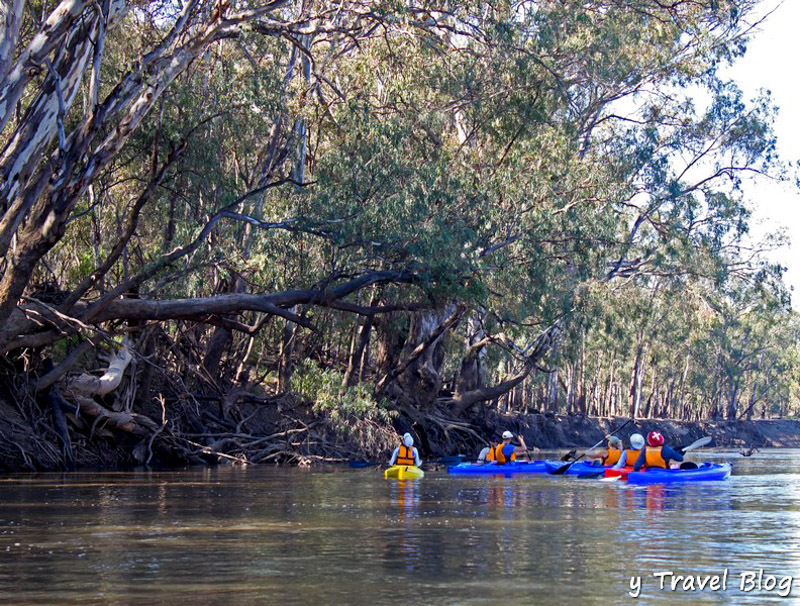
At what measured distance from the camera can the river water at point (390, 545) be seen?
747 centimetres

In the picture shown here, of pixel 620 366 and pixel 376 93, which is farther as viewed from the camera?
pixel 620 366

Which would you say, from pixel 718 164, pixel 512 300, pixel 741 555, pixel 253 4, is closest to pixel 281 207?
pixel 253 4

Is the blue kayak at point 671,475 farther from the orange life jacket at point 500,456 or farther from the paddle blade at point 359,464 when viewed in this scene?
the paddle blade at point 359,464

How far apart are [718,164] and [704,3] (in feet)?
34.9

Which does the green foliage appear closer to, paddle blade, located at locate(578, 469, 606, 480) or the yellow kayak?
the yellow kayak

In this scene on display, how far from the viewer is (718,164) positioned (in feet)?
115

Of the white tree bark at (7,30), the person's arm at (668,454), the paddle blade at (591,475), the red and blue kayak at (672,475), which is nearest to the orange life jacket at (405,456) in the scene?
the paddle blade at (591,475)

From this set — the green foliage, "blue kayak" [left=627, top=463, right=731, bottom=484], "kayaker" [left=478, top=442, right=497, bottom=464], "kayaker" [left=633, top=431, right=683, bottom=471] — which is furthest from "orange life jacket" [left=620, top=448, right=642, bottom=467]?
the green foliage

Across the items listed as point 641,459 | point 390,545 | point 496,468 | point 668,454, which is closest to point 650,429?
point 496,468

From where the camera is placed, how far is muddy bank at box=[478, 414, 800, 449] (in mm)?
47000

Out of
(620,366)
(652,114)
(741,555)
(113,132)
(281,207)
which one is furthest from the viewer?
(620,366)

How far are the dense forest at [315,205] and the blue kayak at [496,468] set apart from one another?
3.53 metres

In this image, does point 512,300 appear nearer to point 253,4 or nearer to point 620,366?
point 253,4

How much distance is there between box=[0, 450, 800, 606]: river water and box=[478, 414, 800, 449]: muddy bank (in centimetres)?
2268
